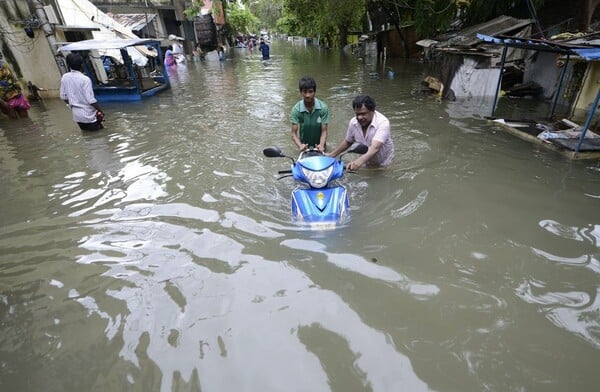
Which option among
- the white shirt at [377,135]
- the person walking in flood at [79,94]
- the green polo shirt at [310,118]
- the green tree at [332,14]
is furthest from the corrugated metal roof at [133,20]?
the white shirt at [377,135]

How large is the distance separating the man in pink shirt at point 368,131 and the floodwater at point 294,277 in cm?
67

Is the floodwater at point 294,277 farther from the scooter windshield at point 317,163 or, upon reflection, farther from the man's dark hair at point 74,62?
the man's dark hair at point 74,62

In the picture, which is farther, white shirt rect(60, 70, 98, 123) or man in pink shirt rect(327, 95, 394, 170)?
white shirt rect(60, 70, 98, 123)

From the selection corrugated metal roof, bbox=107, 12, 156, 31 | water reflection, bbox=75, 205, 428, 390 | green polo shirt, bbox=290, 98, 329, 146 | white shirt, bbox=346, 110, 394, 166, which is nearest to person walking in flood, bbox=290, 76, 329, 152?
green polo shirt, bbox=290, 98, 329, 146

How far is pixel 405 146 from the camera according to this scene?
716 cm

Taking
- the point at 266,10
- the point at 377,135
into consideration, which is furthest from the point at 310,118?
the point at 266,10

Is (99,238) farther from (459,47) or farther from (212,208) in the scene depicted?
(459,47)

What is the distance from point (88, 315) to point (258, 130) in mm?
6314

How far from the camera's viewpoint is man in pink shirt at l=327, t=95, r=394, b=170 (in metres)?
4.18

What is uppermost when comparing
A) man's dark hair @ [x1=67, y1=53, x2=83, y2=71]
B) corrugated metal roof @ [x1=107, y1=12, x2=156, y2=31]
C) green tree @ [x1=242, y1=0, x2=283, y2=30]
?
green tree @ [x1=242, y1=0, x2=283, y2=30]

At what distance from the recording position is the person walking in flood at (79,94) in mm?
7155

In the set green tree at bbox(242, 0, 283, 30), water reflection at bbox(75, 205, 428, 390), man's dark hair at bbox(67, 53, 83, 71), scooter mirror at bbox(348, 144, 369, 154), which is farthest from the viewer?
green tree at bbox(242, 0, 283, 30)

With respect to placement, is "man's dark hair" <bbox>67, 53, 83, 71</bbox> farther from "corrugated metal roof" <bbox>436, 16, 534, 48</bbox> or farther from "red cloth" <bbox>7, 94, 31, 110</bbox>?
"corrugated metal roof" <bbox>436, 16, 534, 48</bbox>

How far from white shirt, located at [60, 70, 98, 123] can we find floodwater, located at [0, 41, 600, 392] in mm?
1775
